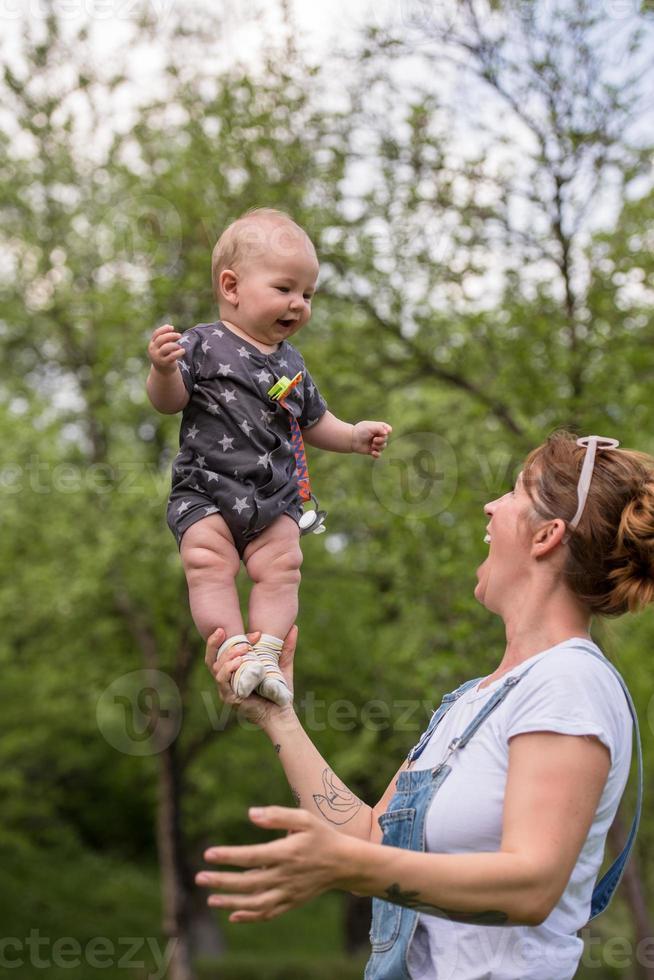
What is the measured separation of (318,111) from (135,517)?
19.8 feet

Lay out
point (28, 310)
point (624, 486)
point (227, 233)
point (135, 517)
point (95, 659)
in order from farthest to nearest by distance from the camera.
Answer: point (95, 659) < point (28, 310) < point (135, 517) < point (227, 233) < point (624, 486)

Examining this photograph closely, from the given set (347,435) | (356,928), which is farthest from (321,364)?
(356,928)

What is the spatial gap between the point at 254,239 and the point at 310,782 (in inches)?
52.1

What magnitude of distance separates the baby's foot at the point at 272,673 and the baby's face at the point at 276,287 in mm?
764

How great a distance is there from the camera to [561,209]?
32.8ft

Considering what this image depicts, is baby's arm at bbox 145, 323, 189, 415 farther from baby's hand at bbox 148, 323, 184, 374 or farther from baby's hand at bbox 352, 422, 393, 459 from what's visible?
baby's hand at bbox 352, 422, 393, 459

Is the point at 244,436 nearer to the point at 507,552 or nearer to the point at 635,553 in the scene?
the point at 507,552

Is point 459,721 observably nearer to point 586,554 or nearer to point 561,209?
point 586,554

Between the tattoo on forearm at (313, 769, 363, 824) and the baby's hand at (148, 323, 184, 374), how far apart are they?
104 cm

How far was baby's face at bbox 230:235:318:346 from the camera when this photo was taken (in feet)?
9.35

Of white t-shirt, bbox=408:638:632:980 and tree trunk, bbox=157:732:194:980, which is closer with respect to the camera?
white t-shirt, bbox=408:638:632:980

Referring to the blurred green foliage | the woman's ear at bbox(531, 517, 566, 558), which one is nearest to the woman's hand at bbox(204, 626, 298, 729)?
the woman's ear at bbox(531, 517, 566, 558)

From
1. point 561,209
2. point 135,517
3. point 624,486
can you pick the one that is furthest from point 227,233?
point 135,517

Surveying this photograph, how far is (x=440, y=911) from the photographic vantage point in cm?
204
